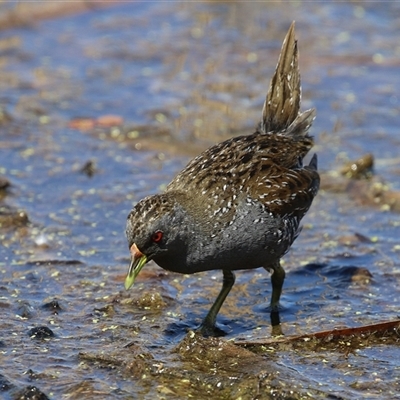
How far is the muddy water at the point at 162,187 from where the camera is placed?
687 centimetres

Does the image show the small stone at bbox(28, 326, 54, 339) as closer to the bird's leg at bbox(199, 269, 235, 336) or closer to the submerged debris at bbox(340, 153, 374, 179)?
the bird's leg at bbox(199, 269, 235, 336)

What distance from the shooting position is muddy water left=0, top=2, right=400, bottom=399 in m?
6.87

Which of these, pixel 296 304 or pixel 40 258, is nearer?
pixel 296 304

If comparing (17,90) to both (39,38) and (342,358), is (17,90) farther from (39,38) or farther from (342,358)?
(342,358)

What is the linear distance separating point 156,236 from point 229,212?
28.2 inches

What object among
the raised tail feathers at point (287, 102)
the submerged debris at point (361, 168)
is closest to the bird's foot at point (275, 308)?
the raised tail feathers at point (287, 102)

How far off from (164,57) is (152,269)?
6499 mm

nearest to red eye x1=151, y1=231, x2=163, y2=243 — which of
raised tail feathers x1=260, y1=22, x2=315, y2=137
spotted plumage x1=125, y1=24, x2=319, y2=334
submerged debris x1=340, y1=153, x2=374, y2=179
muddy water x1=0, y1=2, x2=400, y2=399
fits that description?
spotted plumage x1=125, y1=24, x2=319, y2=334

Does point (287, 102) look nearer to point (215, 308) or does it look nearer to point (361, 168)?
point (215, 308)

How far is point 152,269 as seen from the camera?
8.86 metres

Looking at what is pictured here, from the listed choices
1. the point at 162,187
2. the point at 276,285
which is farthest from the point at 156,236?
the point at 162,187

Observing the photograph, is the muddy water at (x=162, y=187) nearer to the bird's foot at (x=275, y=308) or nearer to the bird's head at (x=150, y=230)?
the bird's foot at (x=275, y=308)

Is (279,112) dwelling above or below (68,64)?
above

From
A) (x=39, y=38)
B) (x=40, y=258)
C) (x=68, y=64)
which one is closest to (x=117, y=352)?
(x=40, y=258)
